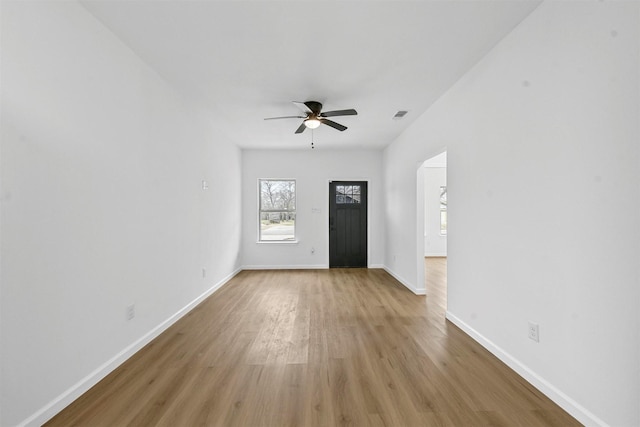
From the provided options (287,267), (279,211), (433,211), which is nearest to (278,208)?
(279,211)

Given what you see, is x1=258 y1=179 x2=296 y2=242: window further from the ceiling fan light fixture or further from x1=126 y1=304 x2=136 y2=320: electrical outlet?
x1=126 y1=304 x2=136 y2=320: electrical outlet

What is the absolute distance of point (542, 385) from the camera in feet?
6.27

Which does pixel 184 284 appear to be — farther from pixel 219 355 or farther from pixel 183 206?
pixel 219 355

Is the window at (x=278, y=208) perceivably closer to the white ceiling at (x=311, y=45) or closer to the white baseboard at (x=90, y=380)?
the white ceiling at (x=311, y=45)

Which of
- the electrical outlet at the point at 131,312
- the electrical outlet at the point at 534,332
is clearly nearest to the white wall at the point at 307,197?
the electrical outlet at the point at 131,312

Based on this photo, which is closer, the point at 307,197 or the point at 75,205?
the point at 75,205

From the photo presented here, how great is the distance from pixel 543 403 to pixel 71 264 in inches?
128

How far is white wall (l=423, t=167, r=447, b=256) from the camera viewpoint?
8055 mm

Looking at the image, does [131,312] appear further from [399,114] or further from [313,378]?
[399,114]

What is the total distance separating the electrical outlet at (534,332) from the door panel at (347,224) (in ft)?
14.8

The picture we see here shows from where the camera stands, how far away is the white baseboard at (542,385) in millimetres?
1616

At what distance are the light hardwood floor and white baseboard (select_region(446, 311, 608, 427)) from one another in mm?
43

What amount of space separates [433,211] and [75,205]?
26.2ft

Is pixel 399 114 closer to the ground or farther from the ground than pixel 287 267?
farther from the ground
